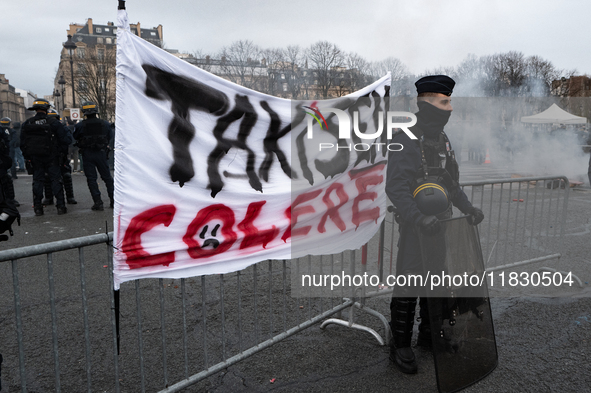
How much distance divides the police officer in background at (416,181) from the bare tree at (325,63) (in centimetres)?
4408

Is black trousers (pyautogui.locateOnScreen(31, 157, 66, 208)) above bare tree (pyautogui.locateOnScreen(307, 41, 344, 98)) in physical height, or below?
below

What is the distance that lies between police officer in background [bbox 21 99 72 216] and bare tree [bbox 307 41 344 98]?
1547 inches

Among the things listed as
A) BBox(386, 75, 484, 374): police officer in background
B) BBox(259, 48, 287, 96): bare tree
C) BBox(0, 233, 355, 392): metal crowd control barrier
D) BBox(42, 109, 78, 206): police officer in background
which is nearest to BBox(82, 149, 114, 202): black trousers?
BBox(42, 109, 78, 206): police officer in background

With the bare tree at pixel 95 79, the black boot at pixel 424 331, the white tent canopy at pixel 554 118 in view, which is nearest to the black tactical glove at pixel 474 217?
the black boot at pixel 424 331

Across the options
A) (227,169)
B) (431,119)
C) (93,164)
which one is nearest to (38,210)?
(93,164)

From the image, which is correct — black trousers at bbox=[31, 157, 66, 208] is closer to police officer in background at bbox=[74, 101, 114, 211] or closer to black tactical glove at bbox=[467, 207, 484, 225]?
police officer in background at bbox=[74, 101, 114, 211]

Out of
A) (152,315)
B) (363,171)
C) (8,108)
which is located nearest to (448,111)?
(363,171)

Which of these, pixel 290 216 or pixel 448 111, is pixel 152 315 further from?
pixel 448 111

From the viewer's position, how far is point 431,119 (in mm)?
3223

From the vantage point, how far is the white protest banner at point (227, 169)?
2277mm

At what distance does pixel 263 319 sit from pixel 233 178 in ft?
5.21

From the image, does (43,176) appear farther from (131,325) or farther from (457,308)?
(457,308)

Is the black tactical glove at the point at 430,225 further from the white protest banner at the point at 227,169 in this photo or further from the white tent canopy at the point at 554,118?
the white tent canopy at the point at 554,118

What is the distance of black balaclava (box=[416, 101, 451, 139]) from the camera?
319 cm
